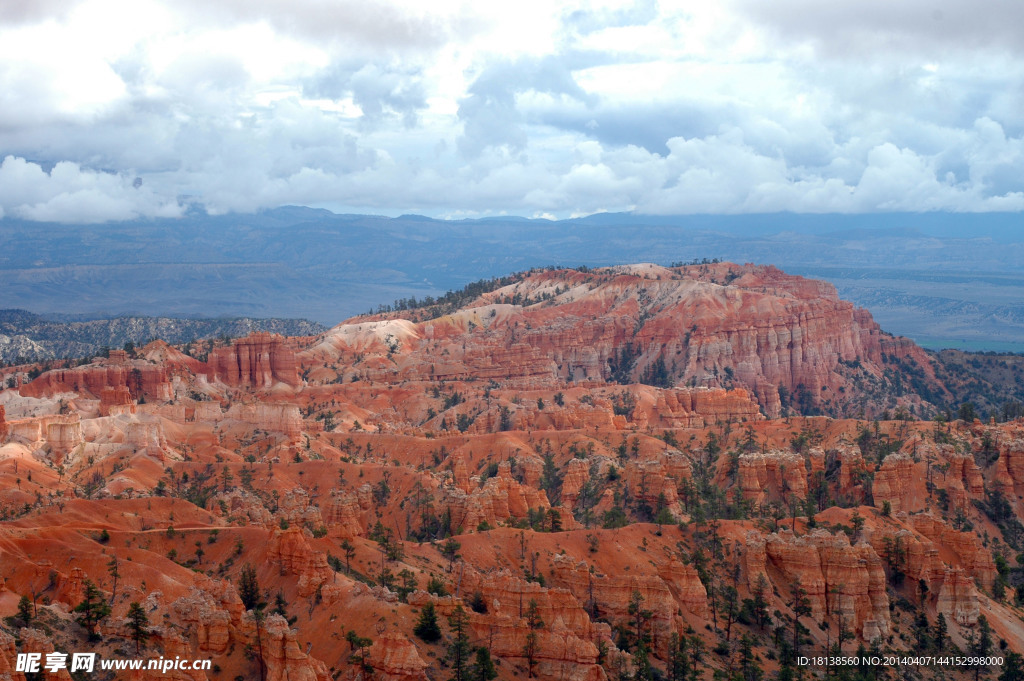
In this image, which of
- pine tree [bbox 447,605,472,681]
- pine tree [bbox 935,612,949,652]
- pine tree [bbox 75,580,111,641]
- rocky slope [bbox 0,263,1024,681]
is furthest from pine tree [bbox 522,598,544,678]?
pine tree [bbox 935,612,949,652]

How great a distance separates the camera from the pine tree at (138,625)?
172 ft

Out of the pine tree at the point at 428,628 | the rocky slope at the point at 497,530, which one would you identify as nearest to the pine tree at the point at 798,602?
the rocky slope at the point at 497,530

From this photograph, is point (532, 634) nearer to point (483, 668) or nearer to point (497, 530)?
point (483, 668)

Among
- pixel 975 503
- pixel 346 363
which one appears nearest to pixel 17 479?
pixel 975 503

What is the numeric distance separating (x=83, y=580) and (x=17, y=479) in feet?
128

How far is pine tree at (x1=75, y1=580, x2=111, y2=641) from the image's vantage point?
5284 cm

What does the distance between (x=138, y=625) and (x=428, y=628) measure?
13.3 metres

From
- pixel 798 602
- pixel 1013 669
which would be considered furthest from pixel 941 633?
pixel 798 602

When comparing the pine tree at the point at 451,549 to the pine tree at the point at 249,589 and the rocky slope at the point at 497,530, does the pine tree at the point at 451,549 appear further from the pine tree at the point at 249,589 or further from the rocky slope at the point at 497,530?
the pine tree at the point at 249,589

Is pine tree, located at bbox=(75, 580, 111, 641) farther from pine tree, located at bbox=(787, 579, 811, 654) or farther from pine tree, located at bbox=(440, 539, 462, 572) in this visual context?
pine tree, located at bbox=(787, 579, 811, 654)

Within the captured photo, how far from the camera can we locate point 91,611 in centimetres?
5359

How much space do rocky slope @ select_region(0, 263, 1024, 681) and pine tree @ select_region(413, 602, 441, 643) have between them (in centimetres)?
11

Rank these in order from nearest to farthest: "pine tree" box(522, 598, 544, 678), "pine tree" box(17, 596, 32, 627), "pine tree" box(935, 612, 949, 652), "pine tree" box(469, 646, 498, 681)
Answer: "pine tree" box(17, 596, 32, 627), "pine tree" box(469, 646, 498, 681), "pine tree" box(522, 598, 544, 678), "pine tree" box(935, 612, 949, 652)

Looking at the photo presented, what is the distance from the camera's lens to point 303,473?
106 meters
